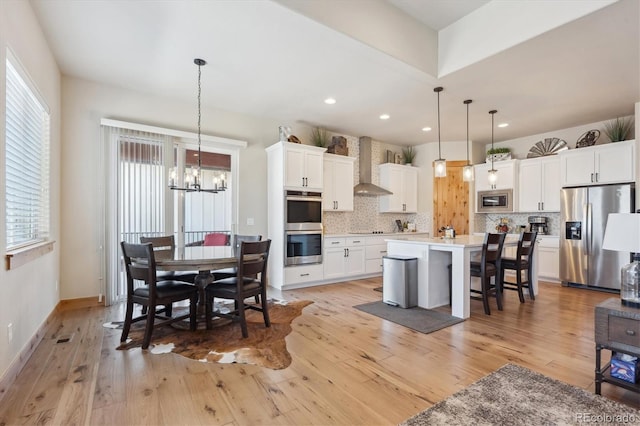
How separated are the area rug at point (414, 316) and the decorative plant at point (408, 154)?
4.11m

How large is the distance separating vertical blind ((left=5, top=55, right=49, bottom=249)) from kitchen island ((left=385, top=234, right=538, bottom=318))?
12.6 ft

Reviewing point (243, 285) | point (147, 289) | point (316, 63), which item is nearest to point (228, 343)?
point (243, 285)

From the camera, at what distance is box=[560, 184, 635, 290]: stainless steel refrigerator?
15.2 ft

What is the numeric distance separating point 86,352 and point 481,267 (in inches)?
159

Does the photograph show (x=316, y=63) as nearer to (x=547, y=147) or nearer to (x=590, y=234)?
(x=590, y=234)

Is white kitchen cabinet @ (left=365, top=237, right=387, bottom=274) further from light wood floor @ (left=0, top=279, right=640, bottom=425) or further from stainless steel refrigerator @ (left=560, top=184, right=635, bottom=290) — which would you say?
stainless steel refrigerator @ (left=560, top=184, right=635, bottom=290)

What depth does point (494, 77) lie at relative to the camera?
357cm

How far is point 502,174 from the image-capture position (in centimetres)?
618

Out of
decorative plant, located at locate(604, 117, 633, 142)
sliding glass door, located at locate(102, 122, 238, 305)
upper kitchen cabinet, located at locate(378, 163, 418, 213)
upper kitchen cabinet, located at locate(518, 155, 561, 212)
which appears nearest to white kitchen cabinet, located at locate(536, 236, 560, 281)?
upper kitchen cabinet, located at locate(518, 155, 561, 212)

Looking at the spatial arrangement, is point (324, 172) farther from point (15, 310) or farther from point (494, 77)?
point (15, 310)

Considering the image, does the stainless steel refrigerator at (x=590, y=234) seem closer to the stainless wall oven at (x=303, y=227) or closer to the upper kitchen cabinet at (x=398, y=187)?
the upper kitchen cabinet at (x=398, y=187)

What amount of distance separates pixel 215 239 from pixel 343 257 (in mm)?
2182

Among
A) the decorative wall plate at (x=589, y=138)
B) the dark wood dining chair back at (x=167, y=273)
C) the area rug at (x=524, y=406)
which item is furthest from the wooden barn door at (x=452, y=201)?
the dark wood dining chair back at (x=167, y=273)

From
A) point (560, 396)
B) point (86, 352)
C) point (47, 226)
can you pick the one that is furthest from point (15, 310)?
point (560, 396)
